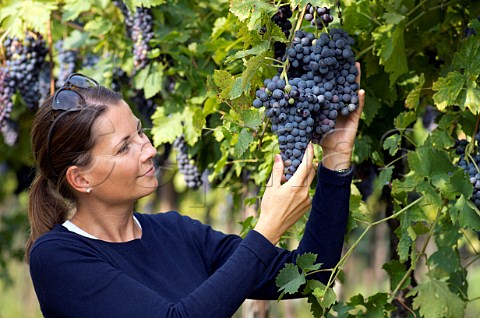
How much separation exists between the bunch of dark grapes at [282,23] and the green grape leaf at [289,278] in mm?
568

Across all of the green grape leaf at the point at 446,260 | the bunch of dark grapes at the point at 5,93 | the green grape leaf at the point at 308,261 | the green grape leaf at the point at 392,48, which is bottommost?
the bunch of dark grapes at the point at 5,93

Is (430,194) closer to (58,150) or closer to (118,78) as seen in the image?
(58,150)

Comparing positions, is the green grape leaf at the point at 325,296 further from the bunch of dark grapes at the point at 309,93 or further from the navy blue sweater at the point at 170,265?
the bunch of dark grapes at the point at 309,93

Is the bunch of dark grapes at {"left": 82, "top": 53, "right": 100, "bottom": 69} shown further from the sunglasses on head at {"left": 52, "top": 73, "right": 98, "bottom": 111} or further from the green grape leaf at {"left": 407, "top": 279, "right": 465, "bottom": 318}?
the green grape leaf at {"left": 407, "top": 279, "right": 465, "bottom": 318}

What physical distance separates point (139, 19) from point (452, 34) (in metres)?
1.25

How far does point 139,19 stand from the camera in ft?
11.0

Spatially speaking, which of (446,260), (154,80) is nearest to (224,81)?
(446,260)

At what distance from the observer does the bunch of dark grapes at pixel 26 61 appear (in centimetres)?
372

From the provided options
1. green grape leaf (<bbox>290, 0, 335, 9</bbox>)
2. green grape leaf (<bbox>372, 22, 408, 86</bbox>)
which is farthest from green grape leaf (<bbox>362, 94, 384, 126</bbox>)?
green grape leaf (<bbox>290, 0, 335, 9</bbox>)

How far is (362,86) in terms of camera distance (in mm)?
2857

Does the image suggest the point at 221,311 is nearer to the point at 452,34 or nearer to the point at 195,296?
the point at 195,296

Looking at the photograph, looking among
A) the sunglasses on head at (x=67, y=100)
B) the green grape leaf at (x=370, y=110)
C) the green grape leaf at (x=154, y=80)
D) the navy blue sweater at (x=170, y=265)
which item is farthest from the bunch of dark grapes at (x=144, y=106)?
the sunglasses on head at (x=67, y=100)

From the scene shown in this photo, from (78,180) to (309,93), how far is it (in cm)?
68

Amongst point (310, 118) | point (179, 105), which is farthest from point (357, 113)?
point (179, 105)
